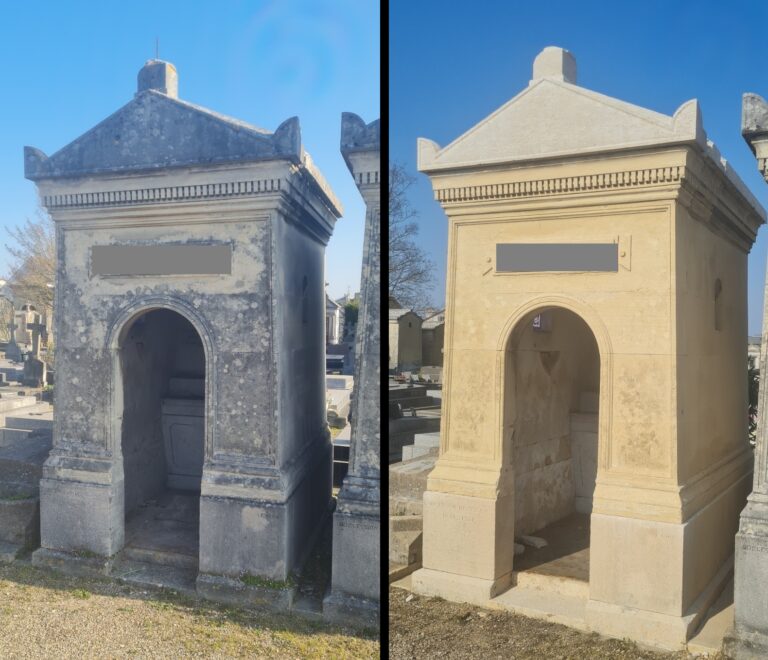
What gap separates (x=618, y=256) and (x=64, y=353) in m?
5.76

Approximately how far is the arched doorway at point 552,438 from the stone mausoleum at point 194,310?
241cm

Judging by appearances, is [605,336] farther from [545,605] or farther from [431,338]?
[431,338]

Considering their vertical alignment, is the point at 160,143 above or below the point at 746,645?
above

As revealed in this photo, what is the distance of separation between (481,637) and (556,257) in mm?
3403

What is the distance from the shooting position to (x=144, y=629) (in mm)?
5934

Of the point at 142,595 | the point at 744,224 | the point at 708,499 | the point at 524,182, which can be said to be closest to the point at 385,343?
the point at 524,182

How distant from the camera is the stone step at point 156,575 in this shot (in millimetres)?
6624

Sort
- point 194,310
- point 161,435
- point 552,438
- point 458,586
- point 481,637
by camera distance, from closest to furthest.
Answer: point 481,637 < point 458,586 < point 194,310 < point 552,438 < point 161,435

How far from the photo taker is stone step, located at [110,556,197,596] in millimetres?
6624

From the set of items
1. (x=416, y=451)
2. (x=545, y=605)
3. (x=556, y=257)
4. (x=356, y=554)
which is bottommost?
(x=545, y=605)

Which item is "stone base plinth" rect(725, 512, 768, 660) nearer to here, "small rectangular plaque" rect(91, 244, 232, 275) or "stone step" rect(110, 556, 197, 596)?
"stone step" rect(110, 556, 197, 596)

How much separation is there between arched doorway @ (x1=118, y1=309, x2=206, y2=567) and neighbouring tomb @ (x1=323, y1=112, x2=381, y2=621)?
1830 mm

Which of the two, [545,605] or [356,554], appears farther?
[356,554]

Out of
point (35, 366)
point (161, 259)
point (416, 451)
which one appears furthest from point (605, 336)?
point (35, 366)
